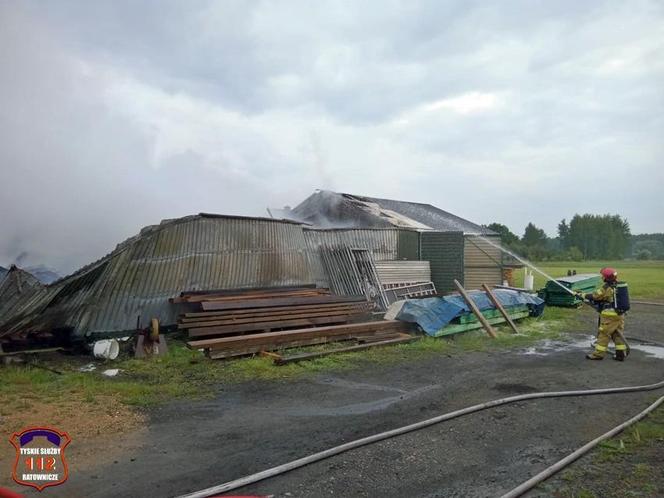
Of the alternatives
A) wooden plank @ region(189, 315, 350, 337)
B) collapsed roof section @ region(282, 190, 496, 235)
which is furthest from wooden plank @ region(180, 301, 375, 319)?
collapsed roof section @ region(282, 190, 496, 235)

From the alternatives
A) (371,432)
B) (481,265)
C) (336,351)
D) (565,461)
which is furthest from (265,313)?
(481,265)

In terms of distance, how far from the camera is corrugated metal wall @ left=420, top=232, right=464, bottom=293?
15.2 m

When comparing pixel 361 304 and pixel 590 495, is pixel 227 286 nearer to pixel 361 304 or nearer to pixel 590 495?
pixel 361 304

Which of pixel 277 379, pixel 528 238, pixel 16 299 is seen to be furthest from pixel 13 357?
pixel 528 238

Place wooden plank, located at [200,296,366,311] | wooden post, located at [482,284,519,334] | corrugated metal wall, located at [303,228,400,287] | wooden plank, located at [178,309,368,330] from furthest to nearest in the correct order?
corrugated metal wall, located at [303,228,400,287] < wooden post, located at [482,284,519,334] < wooden plank, located at [200,296,366,311] < wooden plank, located at [178,309,368,330]

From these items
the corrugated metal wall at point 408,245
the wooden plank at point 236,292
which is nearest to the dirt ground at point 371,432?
the wooden plank at point 236,292

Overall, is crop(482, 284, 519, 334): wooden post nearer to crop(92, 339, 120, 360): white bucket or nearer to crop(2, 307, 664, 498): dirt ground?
crop(2, 307, 664, 498): dirt ground

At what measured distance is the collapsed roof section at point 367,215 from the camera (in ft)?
62.7

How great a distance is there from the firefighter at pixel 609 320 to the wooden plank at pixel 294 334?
3830mm

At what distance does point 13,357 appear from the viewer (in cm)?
753

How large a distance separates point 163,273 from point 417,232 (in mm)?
8911

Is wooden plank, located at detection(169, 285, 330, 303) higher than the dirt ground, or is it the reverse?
wooden plank, located at detection(169, 285, 330, 303)

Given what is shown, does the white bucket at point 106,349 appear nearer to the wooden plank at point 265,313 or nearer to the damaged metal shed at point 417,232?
the wooden plank at point 265,313

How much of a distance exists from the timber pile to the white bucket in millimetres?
1171
